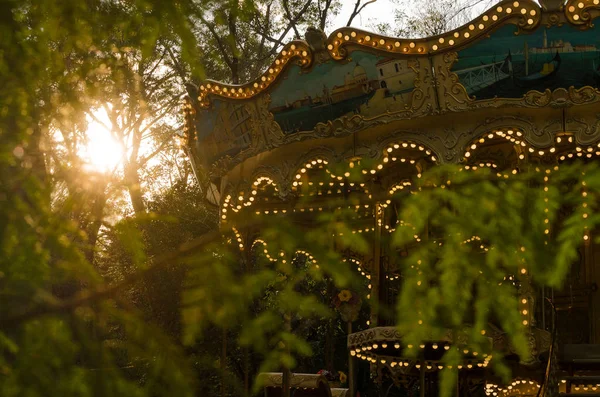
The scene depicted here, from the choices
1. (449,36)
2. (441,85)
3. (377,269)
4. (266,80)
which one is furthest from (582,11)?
(377,269)

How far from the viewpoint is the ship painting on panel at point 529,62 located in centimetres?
1105

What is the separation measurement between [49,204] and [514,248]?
5.42 feet

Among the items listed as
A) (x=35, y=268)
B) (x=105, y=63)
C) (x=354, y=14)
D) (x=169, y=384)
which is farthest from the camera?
(x=354, y=14)

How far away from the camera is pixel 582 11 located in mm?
10922

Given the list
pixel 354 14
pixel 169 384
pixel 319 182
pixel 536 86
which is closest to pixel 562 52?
pixel 536 86

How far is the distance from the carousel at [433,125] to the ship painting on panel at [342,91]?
0.6 inches

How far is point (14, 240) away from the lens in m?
3.09

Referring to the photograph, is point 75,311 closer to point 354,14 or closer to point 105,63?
point 105,63

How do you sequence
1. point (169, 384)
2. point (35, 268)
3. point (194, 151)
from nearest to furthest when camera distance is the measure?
point (35, 268)
point (169, 384)
point (194, 151)

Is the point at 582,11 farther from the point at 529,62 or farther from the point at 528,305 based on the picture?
the point at 528,305

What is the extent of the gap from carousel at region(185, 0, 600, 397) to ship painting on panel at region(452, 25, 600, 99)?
0.5 inches

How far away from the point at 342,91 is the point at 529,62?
2.47 meters

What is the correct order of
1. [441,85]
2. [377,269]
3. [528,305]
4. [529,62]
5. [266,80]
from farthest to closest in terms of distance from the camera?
[377,269] → [266,80] → [528,305] → [441,85] → [529,62]

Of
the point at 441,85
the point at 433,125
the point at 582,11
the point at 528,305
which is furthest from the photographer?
the point at 528,305
